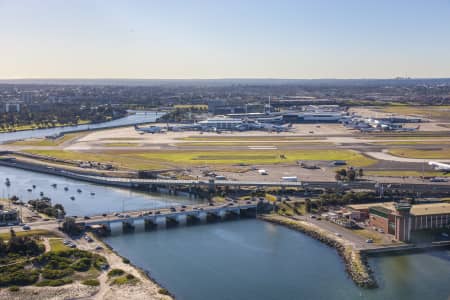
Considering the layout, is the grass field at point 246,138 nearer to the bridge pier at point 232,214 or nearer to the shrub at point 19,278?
the bridge pier at point 232,214

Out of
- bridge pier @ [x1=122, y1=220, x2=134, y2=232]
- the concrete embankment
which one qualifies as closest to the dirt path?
bridge pier @ [x1=122, y1=220, x2=134, y2=232]

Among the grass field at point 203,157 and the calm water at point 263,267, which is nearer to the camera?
the calm water at point 263,267

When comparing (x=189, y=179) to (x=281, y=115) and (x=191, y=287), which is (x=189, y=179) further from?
(x=281, y=115)

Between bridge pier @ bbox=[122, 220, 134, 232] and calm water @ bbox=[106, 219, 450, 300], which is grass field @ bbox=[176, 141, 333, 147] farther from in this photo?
calm water @ bbox=[106, 219, 450, 300]

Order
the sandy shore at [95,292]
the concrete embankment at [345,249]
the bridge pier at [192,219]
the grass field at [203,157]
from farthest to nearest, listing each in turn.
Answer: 1. the grass field at [203,157]
2. the bridge pier at [192,219]
3. the concrete embankment at [345,249]
4. the sandy shore at [95,292]

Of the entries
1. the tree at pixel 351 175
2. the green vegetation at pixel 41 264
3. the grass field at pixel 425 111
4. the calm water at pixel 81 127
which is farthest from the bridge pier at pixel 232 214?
the grass field at pixel 425 111

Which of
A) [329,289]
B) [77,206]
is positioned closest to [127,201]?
[77,206]
